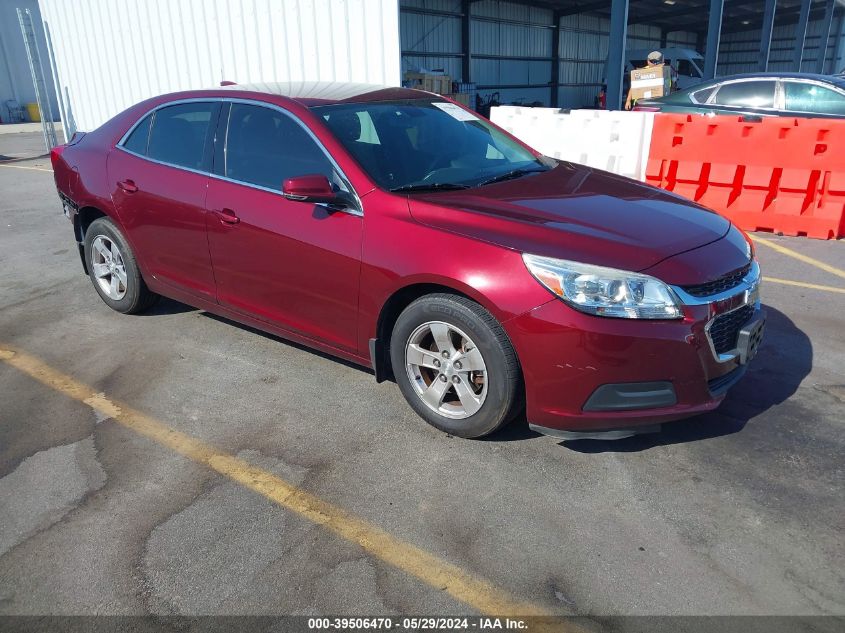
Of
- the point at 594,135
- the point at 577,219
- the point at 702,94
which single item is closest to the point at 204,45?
the point at 594,135

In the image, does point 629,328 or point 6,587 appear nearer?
point 6,587

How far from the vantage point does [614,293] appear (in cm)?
296

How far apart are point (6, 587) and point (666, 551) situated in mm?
2475

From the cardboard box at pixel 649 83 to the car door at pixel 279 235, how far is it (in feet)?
50.5

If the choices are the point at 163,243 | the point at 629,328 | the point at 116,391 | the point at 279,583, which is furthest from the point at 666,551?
the point at 163,243

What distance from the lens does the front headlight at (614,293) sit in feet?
9.67

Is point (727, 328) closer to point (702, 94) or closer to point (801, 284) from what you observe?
point (801, 284)

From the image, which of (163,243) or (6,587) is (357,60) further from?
(6,587)

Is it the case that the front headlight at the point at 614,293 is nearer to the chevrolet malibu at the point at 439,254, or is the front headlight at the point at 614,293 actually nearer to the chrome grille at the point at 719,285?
the chevrolet malibu at the point at 439,254

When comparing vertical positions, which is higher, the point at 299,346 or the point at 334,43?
the point at 334,43

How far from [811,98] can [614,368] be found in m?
8.14

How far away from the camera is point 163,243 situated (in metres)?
4.61

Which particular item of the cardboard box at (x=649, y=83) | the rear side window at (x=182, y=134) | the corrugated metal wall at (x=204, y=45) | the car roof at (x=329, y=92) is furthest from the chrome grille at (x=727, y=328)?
the cardboard box at (x=649, y=83)

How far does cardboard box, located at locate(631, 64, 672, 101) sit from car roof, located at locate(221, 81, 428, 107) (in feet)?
47.7
